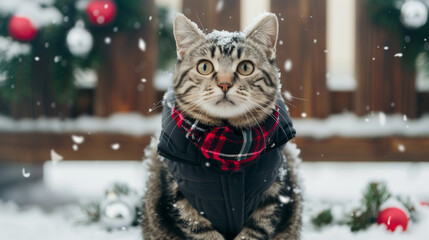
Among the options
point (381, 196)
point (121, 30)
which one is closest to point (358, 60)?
point (381, 196)

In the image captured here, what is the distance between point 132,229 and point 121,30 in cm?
104

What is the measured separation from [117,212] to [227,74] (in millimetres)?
866

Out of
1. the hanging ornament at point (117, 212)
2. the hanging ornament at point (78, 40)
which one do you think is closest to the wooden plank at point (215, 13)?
the hanging ornament at point (78, 40)

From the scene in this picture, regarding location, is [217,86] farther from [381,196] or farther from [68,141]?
[68,141]

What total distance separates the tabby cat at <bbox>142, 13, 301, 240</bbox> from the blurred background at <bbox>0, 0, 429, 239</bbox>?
100 cm

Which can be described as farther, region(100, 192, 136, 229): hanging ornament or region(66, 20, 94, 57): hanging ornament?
region(66, 20, 94, 57): hanging ornament

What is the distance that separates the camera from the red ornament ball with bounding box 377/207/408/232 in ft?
5.44

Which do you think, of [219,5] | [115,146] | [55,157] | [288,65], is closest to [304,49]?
[288,65]

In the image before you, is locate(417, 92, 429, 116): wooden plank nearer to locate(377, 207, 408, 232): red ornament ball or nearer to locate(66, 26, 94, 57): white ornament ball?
locate(377, 207, 408, 232): red ornament ball

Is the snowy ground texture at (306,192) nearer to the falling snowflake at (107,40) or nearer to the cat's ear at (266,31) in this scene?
the falling snowflake at (107,40)

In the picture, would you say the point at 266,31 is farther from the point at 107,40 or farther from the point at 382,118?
the point at 382,118

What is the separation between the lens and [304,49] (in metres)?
2.31

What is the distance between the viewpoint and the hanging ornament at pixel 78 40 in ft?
6.46

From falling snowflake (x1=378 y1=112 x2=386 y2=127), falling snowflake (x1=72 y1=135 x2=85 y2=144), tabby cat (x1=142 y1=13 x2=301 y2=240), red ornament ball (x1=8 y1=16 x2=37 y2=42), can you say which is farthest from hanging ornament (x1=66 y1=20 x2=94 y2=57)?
falling snowflake (x1=378 y1=112 x2=386 y2=127)
